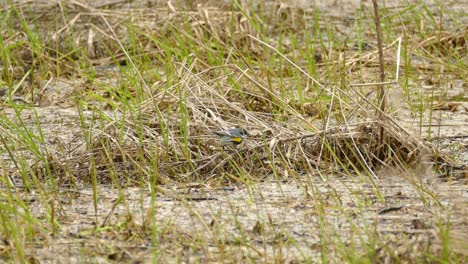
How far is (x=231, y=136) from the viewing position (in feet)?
12.0

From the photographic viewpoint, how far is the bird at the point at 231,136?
365 centimetres

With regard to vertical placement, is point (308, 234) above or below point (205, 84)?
below

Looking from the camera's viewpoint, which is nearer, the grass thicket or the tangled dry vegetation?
the grass thicket

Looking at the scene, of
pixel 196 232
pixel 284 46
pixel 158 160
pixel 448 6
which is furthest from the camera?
pixel 448 6

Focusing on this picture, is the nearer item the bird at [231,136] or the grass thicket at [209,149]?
the grass thicket at [209,149]

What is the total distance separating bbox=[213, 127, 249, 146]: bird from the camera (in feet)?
12.0

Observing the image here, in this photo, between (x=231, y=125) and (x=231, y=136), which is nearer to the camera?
(x=231, y=136)

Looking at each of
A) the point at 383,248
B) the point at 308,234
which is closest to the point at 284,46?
the point at 308,234

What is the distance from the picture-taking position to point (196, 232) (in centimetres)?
289

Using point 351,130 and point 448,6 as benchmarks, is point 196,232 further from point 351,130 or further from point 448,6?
point 448,6

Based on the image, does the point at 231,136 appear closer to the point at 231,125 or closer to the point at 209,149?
the point at 209,149

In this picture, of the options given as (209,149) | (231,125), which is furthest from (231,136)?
(231,125)

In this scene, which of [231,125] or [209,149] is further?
[231,125]

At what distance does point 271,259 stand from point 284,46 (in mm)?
3324
